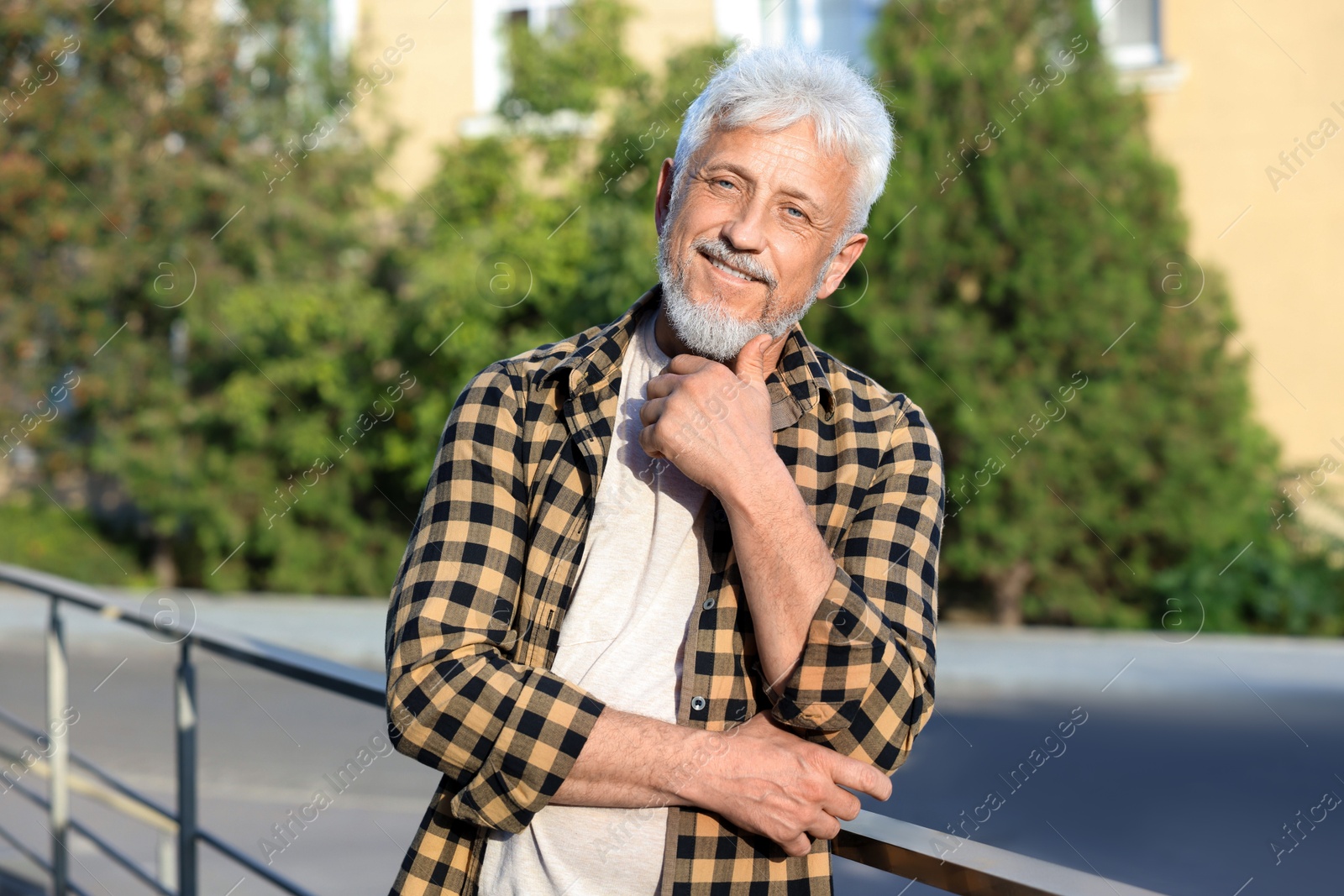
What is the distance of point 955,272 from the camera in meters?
9.48

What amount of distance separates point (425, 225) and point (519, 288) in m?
2.15

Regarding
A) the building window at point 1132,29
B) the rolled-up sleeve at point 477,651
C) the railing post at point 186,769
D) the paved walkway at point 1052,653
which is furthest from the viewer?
the building window at point 1132,29

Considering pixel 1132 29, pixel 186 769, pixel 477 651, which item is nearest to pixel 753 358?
pixel 477 651

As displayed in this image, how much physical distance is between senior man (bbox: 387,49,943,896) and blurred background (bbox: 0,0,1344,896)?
4093mm

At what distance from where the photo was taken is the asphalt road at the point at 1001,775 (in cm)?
504

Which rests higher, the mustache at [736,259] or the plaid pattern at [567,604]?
the mustache at [736,259]

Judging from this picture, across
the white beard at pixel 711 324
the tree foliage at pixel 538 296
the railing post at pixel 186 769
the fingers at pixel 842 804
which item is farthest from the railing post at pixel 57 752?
the tree foliage at pixel 538 296

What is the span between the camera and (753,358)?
154 centimetres

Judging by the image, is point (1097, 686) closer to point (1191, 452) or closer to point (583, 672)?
point (1191, 452)

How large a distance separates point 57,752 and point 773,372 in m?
2.54

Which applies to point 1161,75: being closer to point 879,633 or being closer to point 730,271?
point 730,271

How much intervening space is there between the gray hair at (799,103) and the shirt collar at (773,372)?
19 centimetres

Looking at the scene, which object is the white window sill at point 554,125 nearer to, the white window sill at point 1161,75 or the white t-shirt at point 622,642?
the white window sill at point 1161,75

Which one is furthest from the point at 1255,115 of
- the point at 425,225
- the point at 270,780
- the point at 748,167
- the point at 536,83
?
the point at 748,167
